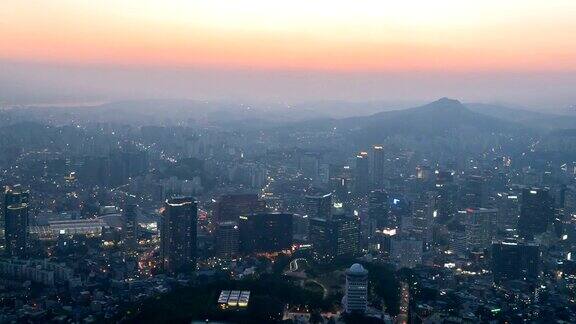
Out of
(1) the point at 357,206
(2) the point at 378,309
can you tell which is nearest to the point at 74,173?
(1) the point at 357,206

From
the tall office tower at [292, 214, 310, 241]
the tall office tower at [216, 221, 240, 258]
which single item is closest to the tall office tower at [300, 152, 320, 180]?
the tall office tower at [292, 214, 310, 241]

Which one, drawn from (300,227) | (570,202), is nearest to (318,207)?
(300,227)

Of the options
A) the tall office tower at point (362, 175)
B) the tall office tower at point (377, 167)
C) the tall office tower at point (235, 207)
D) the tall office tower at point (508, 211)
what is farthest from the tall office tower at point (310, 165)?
the tall office tower at point (508, 211)

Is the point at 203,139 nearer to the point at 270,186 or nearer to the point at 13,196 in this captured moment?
the point at 270,186

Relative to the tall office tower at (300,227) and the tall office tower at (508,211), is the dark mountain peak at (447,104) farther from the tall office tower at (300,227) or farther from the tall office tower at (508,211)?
the tall office tower at (300,227)

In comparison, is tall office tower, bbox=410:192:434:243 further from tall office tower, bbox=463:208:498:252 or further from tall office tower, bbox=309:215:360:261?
tall office tower, bbox=309:215:360:261
